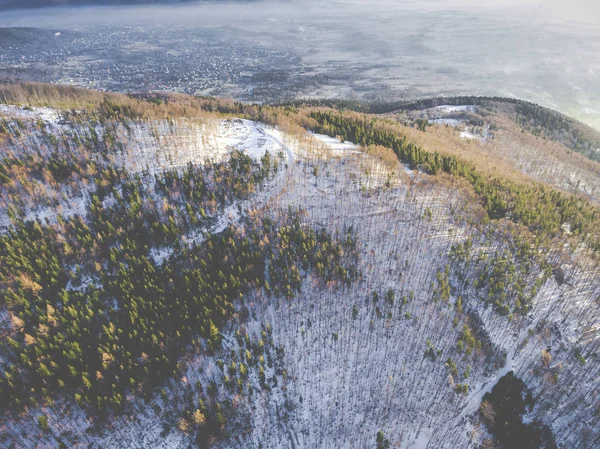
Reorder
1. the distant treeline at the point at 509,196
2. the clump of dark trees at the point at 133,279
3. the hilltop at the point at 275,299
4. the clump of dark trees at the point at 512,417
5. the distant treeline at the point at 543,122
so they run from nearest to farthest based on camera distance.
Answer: the clump of dark trees at the point at 512,417, the hilltop at the point at 275,299, the clump of dark trees at the point at 133,279, the distant treeline at the point at 509,196, the distant treeline at the point at 543,122

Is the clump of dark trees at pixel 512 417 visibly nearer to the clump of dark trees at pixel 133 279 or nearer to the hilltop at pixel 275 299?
the hilltop at pixel 275 299

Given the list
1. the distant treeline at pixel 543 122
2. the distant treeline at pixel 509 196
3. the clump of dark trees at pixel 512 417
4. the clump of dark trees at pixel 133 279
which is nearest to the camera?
the clump of dark trees at pixel 512 417

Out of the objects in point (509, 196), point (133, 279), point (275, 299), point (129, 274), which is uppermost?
point (509, 196)

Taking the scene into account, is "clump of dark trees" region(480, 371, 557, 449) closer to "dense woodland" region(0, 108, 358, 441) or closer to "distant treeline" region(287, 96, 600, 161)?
"dense woodland" region(0, 108, 358, 441)

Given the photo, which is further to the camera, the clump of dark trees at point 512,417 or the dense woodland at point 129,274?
the dense woodland at point 129,274

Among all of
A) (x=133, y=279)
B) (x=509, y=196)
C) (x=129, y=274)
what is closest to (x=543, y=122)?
(x=509, y=196)

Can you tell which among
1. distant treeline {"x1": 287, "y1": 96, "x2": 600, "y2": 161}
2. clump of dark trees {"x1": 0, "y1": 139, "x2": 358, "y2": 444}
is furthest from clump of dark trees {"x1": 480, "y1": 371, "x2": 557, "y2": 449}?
distant treeline {"x1": 287, "y1": 96, "x2": 600, "y2": 161}

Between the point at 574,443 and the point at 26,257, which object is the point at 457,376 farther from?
the point at 26,257

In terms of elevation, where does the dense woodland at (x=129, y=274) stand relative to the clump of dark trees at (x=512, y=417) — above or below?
above

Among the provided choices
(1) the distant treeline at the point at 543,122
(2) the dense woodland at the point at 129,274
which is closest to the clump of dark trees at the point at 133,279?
→ (2) the dense woodland at the point at 129,274

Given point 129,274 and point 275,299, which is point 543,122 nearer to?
point 275,299

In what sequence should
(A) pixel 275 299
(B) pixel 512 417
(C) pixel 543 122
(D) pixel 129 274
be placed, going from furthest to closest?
(C) pixel 543 122 → (A) pixel 275 299 → (D) pixel 129 274 → (B) pixel 512 417

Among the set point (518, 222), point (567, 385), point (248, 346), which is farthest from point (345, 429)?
point (518, 222)
